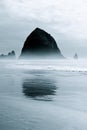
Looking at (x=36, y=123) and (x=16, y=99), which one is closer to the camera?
(x=36, y=123)

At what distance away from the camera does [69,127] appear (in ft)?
39.3

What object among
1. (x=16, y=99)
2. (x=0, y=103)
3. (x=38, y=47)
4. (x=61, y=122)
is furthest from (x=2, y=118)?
(x=38, y=47)

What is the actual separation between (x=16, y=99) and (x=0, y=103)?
1825 mm

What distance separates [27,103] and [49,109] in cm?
197

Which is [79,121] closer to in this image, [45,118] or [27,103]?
[45,118]

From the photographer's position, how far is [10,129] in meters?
11.5

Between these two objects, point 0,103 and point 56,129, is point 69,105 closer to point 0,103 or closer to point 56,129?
point 0,103

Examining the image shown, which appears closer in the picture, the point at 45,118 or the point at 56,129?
the point at 56,129

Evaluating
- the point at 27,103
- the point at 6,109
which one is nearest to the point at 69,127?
the point at 6,109

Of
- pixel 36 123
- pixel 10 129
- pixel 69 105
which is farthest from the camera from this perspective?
pixel 69 105

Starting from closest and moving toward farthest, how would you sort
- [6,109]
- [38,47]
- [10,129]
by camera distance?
[10,129] → [6,109] → [38,47]

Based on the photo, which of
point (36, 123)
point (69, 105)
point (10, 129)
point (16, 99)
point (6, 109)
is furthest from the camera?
point (16, 99)

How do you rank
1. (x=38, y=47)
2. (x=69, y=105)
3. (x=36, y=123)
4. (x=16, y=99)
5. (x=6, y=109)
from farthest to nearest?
(x=38, y=47) < (x=16, y=99) < (x=69, y=105) < (x=6, y=109) < (x=36, y=123)

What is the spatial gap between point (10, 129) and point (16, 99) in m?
7.07
